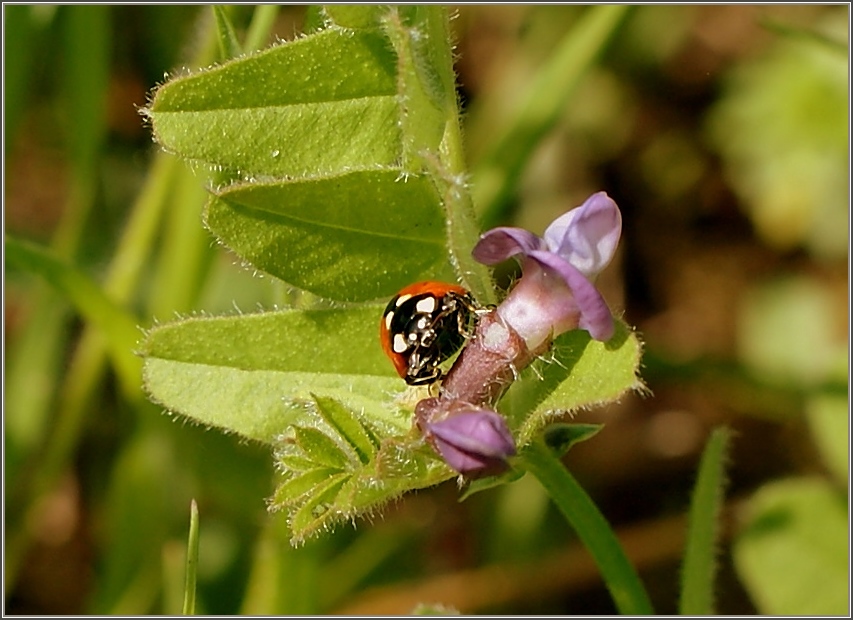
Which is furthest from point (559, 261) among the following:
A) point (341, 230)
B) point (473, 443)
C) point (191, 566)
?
point (191, 566)

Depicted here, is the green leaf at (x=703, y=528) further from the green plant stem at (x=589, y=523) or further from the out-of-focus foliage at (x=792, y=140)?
the out-of-focus foliage at (x=792, y=140)

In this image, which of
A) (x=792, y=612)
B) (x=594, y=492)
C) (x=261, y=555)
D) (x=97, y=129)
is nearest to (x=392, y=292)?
(x=261, y=555)

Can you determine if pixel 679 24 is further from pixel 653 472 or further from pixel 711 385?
pixel 653 472

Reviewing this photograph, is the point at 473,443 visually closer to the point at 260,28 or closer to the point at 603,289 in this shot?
the point at 260,28

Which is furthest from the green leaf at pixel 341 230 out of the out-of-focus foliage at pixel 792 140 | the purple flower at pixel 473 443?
the out-of-focus foliage at pixel 792 140

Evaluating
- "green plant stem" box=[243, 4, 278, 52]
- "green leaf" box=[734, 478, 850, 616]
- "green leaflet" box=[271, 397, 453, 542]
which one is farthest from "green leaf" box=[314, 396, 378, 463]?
"green leaf" box=[734, 478, 850, 616]

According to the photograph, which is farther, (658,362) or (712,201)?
(712,201)
